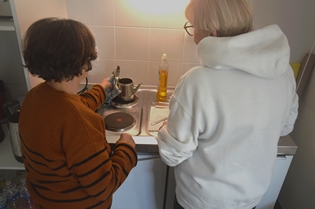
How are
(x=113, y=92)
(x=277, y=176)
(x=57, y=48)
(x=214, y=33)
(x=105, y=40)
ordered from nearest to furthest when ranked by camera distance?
(x=57, y=48)
(x=214, y=33)
(x=277, y=176)
(x=113, y=92)
(x=105, y=40)

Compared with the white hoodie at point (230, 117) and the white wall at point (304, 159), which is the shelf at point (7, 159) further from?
the white wall at point (304, 159)

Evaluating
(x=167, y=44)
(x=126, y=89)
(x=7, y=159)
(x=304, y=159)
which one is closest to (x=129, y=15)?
(x=167, y=44)

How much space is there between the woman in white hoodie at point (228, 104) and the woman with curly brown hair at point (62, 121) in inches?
9.6

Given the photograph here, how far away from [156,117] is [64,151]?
58 centimetres

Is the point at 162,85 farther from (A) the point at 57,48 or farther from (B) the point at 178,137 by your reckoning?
(A) the point at 57,48

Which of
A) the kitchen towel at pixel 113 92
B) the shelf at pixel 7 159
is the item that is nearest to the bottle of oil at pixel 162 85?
the kitchen towel at pixel 113 92

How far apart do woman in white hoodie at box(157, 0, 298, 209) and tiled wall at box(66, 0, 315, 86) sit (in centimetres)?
52

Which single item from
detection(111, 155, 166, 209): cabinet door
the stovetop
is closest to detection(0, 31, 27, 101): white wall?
the stovetop

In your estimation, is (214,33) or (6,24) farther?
(6,24)

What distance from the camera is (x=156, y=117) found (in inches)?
48.5

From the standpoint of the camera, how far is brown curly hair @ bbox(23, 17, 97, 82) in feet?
2.18

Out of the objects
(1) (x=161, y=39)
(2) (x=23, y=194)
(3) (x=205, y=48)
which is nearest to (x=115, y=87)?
(1) (x=161, y=39)

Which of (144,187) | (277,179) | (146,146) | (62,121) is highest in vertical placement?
(62,121)

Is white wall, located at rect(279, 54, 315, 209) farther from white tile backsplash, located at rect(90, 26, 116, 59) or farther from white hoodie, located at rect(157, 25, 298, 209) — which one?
white tile backsplash, located at rect(90, 26, 116, 59)
